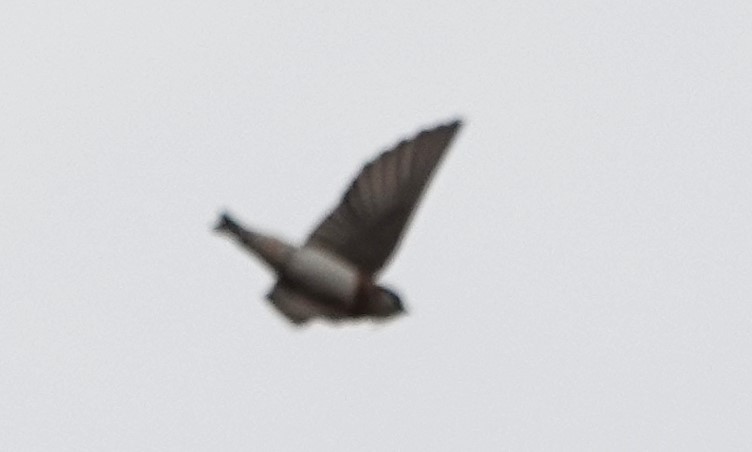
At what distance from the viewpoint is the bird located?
15.1 metres

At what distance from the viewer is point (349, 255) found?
15477 millimetres

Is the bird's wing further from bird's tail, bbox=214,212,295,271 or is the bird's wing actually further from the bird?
bird's tail, bbox=214,212,295,271

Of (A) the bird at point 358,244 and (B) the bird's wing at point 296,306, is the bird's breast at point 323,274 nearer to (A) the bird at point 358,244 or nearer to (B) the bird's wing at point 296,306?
(A) the bird at point 358,244

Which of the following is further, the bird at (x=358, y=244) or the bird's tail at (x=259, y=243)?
the bird at (x=358, y=244)

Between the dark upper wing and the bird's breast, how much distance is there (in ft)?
0.37

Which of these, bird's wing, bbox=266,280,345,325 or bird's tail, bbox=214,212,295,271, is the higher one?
bird's tail, bbox=214,212,295,271

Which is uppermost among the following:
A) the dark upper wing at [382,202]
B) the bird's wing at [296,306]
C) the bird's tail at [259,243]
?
the dark upper wing at [382,202]

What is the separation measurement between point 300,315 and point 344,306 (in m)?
0.57

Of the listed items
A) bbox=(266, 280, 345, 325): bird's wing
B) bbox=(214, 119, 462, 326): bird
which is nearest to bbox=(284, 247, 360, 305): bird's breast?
bbox=(214, 119, 462, 326): bird

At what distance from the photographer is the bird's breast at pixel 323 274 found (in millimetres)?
15125

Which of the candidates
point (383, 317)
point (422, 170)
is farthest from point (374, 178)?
point (383, 317)

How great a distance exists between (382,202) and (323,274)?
3.34 feet

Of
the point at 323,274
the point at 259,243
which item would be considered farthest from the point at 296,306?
the point at 259,243

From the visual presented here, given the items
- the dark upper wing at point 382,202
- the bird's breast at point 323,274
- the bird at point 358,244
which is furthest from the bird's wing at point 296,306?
the dark upper wing at point 382,202
